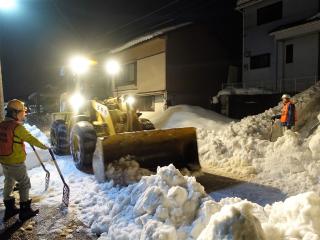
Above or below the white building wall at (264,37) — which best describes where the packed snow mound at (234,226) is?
below

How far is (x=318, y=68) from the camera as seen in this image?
17297 millimetres

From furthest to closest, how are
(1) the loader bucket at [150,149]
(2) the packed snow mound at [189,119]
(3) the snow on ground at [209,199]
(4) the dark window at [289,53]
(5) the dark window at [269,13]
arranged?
(5) the dark window at [269,13] < (4) the dark window at [289,53] < (2) the packed snow mound at [189,119] < (1) the loader bucket at [150,149] < (3) the snow on ground at [209,199]

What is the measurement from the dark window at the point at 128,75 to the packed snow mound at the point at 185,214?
1751 centimetres

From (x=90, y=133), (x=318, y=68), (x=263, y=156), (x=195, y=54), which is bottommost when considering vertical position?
(x=263, y=156)

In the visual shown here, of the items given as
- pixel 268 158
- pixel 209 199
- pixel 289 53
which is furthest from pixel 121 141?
pixel 289 53

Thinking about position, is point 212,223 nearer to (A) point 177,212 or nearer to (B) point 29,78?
(A) point 177,212

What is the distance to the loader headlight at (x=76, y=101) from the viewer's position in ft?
31.7

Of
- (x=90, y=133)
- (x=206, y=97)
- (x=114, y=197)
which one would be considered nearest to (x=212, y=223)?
(x=114, y=197)

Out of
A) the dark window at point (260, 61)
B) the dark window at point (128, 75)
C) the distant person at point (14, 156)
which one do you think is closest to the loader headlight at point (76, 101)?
the distant person at point (14, 156)

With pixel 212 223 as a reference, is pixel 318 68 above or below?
above

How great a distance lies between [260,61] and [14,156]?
61.0 feet

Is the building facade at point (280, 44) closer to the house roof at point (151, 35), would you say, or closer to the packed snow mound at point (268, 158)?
the house roof at point (151, 35)

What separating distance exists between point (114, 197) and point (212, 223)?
3.02 meters

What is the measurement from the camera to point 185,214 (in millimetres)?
3955
